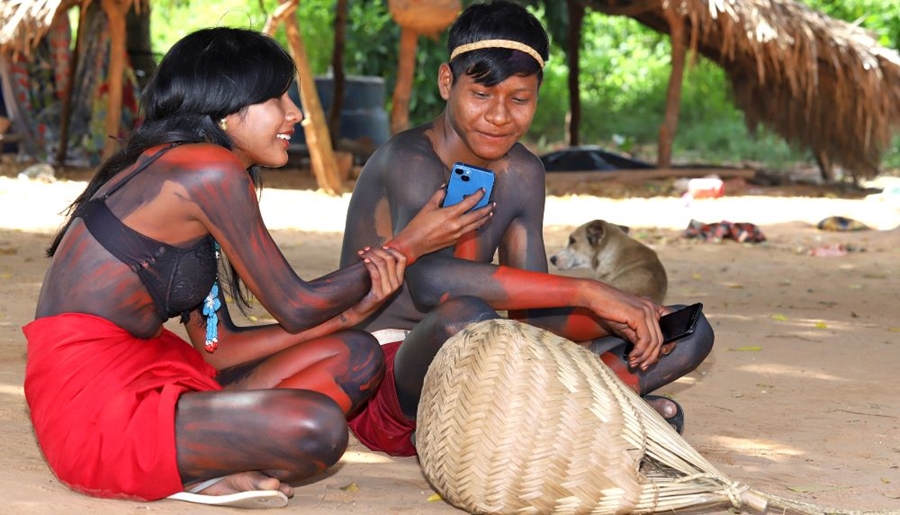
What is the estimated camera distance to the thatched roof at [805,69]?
11.8m

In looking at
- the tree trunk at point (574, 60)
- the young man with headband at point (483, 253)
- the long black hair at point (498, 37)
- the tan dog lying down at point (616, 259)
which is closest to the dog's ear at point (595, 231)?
the tan dog lying down at point (616, 259)

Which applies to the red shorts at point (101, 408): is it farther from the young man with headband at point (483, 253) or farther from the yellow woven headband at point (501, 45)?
the yellow woven headband at point (501, 45)

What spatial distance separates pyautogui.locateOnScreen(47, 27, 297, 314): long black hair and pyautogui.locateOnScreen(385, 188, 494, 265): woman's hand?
1.59 feet

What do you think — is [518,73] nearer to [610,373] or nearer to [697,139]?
[610,373]

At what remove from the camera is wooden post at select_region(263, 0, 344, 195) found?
10070 mm

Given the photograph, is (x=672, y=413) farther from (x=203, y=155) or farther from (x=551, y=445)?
(x=203, y=155)

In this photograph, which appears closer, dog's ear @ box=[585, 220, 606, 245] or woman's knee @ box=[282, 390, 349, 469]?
woman's knee @ box=[282, 390, 349, 469]

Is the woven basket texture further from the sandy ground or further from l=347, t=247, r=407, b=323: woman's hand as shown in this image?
l=347, t=247, r=407, b=323: woman's hand

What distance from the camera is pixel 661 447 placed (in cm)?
274

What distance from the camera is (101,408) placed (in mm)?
2693

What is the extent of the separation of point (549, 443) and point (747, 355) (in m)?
2.56

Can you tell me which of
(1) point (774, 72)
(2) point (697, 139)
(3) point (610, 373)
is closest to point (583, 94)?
(2) point (697, 139)

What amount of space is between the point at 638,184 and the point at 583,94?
8.71m

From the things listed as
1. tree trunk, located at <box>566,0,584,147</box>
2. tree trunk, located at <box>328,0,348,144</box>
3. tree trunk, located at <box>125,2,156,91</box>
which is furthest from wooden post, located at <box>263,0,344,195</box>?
tree trunk, located at <box>125,2,156,91</box>
